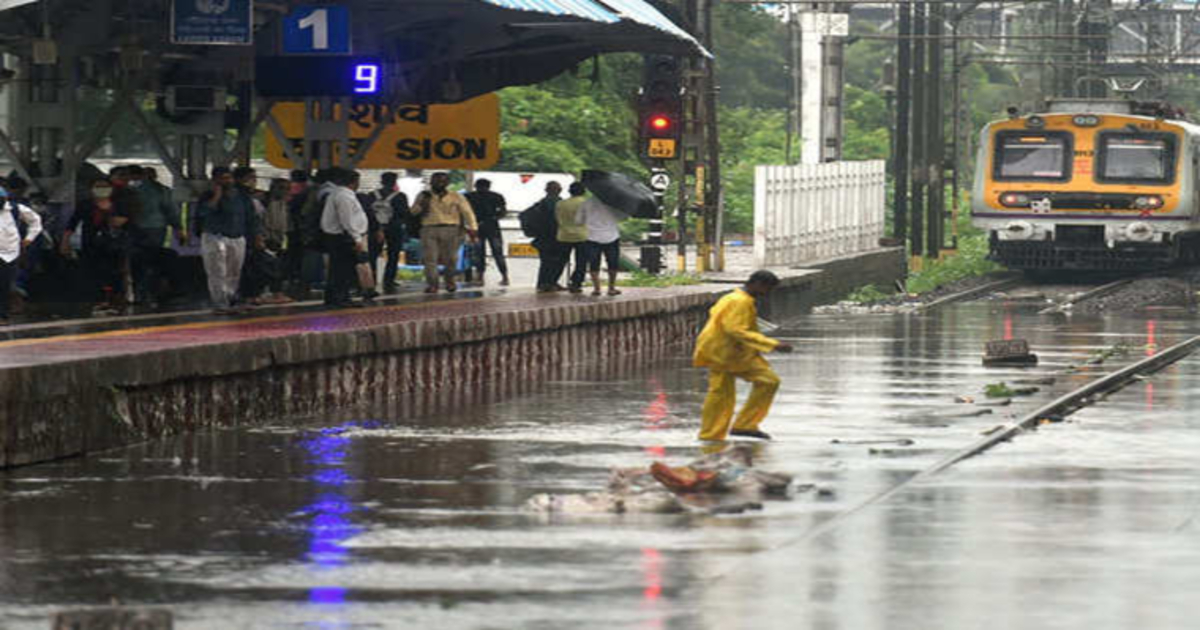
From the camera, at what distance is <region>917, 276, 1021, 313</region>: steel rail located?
37041mm

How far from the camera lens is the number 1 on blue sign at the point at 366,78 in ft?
85.6

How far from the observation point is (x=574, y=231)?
2761 centimetres

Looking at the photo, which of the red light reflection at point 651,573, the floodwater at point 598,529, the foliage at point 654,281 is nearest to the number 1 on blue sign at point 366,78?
the foliage at point 654,281

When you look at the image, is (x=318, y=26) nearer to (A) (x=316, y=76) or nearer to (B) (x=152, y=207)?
(A) (x=316, y=76)

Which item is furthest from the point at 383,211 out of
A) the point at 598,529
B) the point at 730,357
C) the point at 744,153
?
the point at 744,153

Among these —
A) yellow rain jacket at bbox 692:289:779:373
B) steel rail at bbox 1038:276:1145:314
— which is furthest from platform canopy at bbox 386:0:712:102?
steel rail at bbox 1038:276:1145:314

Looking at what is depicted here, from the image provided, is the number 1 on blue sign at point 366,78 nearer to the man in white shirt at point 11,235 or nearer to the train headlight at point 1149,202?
the man in white shirt at point 11,235

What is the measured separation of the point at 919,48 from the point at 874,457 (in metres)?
32.3

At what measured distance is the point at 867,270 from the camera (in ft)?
139

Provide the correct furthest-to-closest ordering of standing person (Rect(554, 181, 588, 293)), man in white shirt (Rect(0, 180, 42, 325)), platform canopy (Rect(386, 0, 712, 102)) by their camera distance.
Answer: standing person (Rect(554, 181, 588, 293)) → platform canopy (Rect(386, 0, 712, 102)) → man in white shirt (Rect(0, 180, 42, 325))

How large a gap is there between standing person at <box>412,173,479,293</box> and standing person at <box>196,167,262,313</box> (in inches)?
159

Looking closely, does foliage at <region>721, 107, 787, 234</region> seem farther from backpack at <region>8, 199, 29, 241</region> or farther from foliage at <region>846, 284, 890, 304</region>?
backpack at <region>8, 199, 29, 241</region>

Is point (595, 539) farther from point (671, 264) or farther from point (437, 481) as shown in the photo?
point (671, 264)

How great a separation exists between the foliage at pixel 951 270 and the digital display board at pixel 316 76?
17.6 metres
